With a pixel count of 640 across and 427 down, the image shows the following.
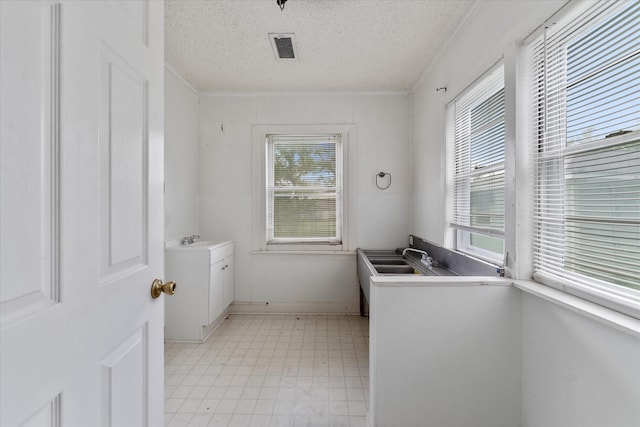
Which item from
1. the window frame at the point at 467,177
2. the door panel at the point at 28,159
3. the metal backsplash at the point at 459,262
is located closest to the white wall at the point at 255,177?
the metal backsplash at the point at 459,262

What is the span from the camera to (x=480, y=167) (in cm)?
216

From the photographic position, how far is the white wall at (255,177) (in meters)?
3.61

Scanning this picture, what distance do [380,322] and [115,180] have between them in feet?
4.54

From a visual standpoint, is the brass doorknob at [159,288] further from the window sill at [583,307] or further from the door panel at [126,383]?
the window sill at [583,307]

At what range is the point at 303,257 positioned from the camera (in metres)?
3.64

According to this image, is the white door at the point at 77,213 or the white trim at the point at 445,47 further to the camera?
the white trim at the point at 445,47

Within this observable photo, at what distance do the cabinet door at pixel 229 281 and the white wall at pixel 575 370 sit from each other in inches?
110

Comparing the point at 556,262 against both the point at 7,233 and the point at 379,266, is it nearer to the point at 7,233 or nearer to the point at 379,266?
the point at 379,266

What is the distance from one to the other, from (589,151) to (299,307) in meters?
3.08

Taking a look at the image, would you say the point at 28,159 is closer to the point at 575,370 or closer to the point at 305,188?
the point at 575,370

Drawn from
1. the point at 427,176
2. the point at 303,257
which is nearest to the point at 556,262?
the point at 427,176

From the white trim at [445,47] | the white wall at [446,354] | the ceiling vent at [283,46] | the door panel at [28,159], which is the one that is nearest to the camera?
the door panel at [28,159]

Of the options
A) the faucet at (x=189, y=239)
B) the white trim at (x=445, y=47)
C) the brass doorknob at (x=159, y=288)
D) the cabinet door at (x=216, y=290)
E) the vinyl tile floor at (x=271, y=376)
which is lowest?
the vinyl tile floor at (x=271, y=376)

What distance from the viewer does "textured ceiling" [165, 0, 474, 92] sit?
7.04 feet
